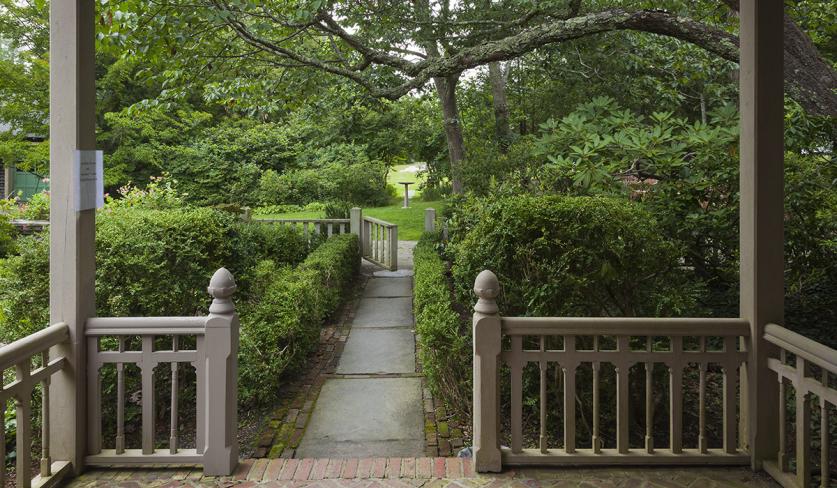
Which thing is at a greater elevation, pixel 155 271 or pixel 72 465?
pixel 155 271

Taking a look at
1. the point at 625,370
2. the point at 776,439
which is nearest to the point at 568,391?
the point at 625,370

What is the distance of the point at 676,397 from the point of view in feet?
10.1

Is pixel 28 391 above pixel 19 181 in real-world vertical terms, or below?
below

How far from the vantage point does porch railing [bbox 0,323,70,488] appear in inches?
98.6

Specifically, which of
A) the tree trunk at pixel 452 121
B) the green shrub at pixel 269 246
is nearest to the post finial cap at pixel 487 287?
the green shrub at pixel 269 246

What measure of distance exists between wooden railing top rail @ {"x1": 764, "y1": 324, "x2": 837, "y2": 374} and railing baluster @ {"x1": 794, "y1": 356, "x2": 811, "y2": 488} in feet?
0.22

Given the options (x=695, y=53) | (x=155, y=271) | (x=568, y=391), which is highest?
(x=695, y=53)

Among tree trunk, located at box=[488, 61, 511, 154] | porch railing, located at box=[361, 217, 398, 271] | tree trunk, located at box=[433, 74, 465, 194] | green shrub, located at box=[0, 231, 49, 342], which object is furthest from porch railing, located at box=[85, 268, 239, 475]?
tree trunk, located at box=[488, 61, 511, 154]

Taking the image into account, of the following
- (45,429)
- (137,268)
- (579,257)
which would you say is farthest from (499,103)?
(45,429)

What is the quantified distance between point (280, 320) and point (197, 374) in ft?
6.77

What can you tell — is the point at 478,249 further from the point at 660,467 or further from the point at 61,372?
A: the point at 61,372

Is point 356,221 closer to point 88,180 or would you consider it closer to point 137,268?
point 137,268

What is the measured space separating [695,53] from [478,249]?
484 cm

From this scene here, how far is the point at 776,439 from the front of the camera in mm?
2977
